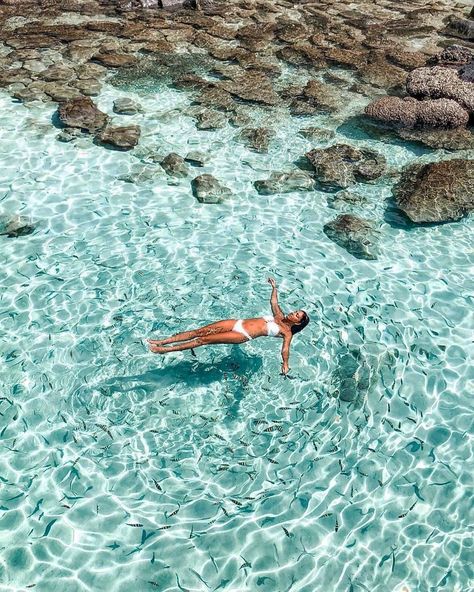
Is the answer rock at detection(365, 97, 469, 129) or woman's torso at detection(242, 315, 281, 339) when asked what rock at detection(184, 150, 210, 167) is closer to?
rock at detection(365, 97, 469, 129)

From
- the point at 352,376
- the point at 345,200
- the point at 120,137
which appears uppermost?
the point at 120,137

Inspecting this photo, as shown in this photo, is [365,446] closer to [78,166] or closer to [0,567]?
[0,567]

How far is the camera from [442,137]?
1355 centimetres

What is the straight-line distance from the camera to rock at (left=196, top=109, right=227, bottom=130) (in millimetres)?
13849

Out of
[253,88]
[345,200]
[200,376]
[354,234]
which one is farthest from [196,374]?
[253,88]

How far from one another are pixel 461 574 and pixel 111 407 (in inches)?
184

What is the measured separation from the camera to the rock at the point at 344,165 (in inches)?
484

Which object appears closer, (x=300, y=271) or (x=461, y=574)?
(x=461, y=574)

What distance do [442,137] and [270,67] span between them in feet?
18.0

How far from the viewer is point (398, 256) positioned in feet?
35.1

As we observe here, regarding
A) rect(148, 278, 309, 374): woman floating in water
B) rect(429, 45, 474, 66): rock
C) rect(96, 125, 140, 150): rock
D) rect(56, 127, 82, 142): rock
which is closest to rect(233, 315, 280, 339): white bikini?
rect(148, 278, 309, 374): woman floating in water

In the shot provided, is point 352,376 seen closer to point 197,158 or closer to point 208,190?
point 208,190

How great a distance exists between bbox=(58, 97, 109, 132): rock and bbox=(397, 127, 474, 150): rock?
692cm

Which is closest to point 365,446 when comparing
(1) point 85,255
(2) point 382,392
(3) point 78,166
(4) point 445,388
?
(2) point 382,392
